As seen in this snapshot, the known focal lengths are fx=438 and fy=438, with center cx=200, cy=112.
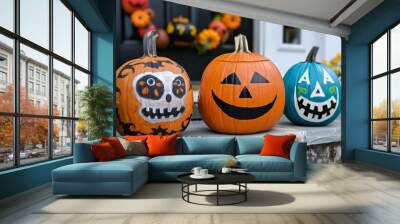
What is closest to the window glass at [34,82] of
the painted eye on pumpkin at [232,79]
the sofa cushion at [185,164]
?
the sofa cushion at [185,164]

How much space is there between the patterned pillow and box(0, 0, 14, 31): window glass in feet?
6.73

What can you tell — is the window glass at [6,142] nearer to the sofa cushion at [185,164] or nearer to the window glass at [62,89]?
the window glass at [62,89]

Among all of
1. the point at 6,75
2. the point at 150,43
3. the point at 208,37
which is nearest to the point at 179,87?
the point at 150,43

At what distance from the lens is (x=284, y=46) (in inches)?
485

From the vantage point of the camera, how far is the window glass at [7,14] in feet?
13.6

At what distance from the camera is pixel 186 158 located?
5.32 m

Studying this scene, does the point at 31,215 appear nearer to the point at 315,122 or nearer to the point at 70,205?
the point at 70,205

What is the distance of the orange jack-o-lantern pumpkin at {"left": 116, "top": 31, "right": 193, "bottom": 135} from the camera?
6828 mm

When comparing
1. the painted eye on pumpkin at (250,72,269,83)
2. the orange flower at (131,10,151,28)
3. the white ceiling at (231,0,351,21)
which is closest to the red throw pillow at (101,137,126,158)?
the painted eye on pumpkin at (250,72,269,83)

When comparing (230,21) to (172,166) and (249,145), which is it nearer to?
(249,145)

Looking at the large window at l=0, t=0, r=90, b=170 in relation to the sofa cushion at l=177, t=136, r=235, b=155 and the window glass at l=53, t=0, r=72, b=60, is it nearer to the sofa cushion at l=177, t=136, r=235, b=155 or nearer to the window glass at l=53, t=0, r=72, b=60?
the window glass at l=53, t=0, r=72, b=60

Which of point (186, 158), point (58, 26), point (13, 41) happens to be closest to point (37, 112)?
point (13, 41)

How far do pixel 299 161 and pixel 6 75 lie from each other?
3358 millimetres

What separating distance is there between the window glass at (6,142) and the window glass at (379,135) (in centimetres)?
580
